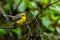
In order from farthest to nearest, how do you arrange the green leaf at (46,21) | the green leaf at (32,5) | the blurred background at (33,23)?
the green leaf at (32,5), the green leaf at (46,21), the blurred background at (33,23)

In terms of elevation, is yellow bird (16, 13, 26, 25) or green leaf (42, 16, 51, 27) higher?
yellow bird (16, 13, 26, 25)

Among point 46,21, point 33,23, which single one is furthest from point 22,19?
point 46,21

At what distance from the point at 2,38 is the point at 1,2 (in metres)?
0.83

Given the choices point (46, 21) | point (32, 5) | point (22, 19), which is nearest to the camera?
point (22, 19)

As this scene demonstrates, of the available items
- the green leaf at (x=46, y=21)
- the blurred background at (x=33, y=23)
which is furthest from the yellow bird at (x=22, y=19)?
the green leaf at (x=46, y=21)

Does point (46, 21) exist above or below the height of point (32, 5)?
below

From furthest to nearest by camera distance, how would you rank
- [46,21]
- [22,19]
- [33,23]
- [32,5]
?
[32,5]
[46,21]
[22,19]
[33,23]

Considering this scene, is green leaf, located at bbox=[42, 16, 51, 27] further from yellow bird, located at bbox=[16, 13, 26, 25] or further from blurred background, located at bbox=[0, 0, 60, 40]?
yellow bird, located at bbox=[16, 13, 26, 25]

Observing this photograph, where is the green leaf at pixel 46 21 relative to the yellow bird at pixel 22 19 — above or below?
below

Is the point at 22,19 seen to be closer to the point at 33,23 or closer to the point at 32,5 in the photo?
the point at 33,23

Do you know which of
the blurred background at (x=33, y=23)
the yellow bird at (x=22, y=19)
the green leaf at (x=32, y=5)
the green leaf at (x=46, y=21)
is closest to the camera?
the blurred background at (x=33, y=23)

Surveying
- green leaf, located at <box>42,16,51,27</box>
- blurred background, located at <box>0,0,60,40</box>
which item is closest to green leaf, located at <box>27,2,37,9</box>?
Result: blurred background, located at <box>0,0,60,40</box>

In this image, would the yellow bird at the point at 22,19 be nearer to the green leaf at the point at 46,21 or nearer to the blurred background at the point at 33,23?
the blurred background at the point at 33,23

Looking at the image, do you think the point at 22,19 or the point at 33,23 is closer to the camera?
the point at 33,23
